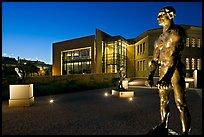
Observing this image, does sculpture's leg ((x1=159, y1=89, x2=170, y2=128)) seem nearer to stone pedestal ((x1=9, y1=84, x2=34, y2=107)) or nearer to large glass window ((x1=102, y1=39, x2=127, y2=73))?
Answer: stone pedestal ((x1=9, y1=84, x2=34, y2=107))

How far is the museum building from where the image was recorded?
25.3 m

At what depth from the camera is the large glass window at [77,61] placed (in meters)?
31.8

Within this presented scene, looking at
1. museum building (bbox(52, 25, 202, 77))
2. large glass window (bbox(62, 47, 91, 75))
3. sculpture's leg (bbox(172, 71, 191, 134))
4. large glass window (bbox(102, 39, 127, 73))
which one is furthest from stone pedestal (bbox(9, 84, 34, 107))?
large glass window (bbox(62, 47, 91, 75))

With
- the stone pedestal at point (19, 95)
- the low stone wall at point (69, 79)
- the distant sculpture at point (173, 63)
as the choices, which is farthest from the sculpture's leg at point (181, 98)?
the low stone wall at point (69, 79)

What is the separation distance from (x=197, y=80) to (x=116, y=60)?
47.3ft

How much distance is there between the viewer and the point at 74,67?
3469 cm

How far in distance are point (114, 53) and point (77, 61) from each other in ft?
27.3

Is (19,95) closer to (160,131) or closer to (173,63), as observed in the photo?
(160,131)

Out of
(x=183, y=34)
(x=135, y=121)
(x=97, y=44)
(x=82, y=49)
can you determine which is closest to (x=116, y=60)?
(x=97, y=44)

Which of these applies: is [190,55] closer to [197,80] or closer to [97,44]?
[197,80]

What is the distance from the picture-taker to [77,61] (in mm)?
33500

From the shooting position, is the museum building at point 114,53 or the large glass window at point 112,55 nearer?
the museum building at point 114,53

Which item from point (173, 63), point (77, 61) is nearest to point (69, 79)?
point (173, 63)

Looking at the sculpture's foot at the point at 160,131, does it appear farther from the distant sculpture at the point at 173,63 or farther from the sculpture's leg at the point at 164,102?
the distant sculpture at the point at 173,63
